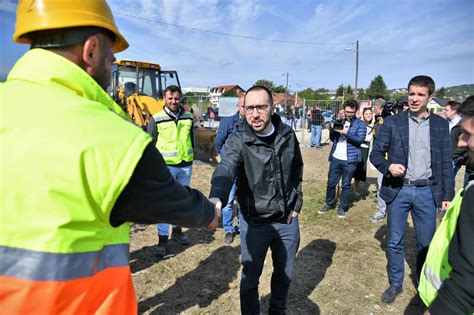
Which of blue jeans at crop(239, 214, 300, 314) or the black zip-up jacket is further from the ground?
the black zip-up jacket

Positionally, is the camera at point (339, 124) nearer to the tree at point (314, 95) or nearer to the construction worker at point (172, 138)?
the construction worker at point (172, 138)

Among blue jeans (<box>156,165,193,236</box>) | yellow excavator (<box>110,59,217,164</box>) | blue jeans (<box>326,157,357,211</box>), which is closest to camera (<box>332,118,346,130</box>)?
blue jeans (<box>326,157,357,211</box>)

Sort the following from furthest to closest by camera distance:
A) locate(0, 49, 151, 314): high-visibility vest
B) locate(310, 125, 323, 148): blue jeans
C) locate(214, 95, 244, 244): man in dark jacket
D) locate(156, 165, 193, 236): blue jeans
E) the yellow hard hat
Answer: locate(310, 125, 323, 148): blue jeans < locate(214, 95, 244, 244): man in dark jacket < locate(156, 165, 193, 236): blue jeans < the yellow hard hat < locate(0, 49, 151, 314): high-visibility vest

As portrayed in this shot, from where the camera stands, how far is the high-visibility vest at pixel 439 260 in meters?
1.50

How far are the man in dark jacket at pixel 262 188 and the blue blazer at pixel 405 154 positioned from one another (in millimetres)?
1234

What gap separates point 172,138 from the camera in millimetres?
4477

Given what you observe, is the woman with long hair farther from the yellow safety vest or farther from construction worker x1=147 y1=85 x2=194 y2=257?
the yellow safety vest

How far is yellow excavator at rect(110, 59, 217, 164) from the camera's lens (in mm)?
9555

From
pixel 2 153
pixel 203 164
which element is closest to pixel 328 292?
pixel 2 153

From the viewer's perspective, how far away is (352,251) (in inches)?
186

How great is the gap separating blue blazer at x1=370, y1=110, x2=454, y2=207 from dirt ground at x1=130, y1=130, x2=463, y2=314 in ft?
3.78

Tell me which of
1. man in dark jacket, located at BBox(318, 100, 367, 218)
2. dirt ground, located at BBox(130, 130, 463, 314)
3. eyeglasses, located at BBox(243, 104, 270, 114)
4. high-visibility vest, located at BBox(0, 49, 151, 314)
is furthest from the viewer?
man in dark jacket, located at BBox(318, 100, 367, 218)

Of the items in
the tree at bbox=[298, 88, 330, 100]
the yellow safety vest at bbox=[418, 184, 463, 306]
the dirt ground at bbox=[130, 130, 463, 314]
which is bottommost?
the dirt ground at bbox=[130, 130, 463, 314]

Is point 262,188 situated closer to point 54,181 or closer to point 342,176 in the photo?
point 54,181
